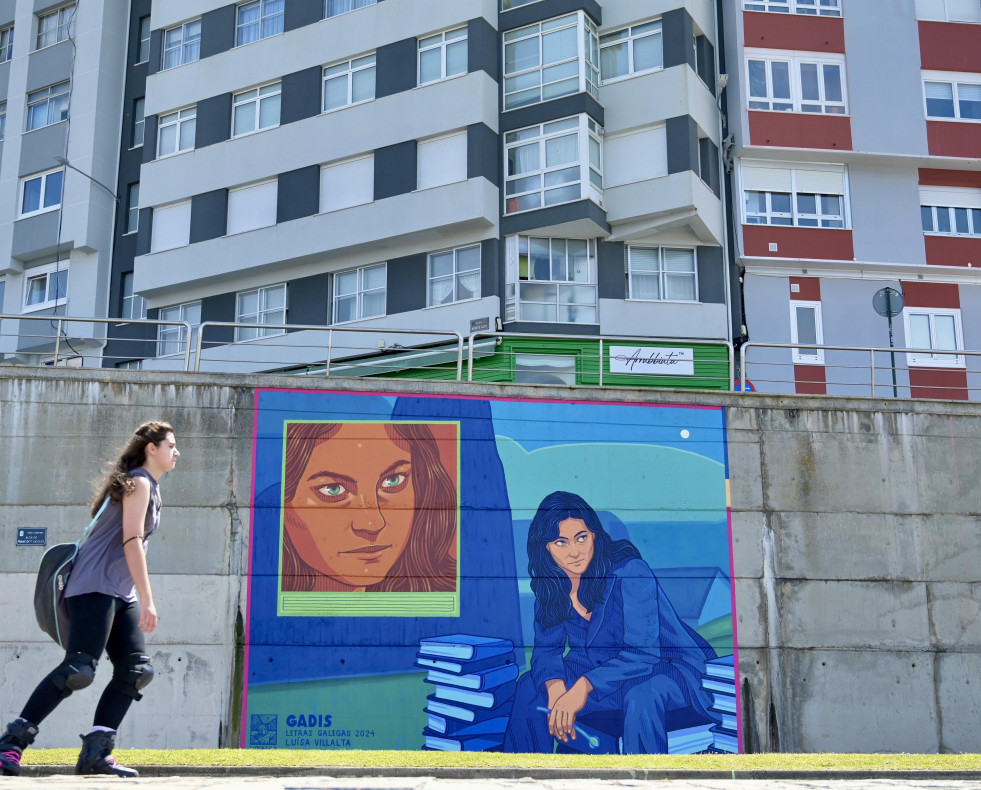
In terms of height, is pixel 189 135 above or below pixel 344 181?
above

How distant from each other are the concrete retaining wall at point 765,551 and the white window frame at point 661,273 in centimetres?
1145

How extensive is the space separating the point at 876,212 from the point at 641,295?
684 centimetres

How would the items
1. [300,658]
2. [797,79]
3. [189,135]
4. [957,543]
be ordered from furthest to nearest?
1. [189,135]
2. [797,79]
3. [957,543]
4. [300,658]

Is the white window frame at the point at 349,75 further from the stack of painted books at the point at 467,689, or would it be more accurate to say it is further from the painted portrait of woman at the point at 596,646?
the stack of painted books at the point at 467,689

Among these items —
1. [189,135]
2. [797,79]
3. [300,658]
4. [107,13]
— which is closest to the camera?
[300,658]

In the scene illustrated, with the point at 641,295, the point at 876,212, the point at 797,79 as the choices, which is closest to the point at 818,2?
the point at 797,79

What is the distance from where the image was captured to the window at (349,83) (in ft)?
94.5

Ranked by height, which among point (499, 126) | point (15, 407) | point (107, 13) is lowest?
point (15, 407)

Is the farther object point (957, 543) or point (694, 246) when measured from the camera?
point (694, 246)

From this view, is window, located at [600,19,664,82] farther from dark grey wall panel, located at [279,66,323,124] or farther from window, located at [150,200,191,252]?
window, located at [150,200,191,252]

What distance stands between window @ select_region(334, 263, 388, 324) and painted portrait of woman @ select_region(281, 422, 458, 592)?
43.2 feet

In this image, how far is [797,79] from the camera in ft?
94.9

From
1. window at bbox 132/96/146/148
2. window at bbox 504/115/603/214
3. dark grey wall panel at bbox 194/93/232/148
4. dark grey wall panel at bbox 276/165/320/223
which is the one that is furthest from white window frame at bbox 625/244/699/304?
window at bbox 132/96/146/148

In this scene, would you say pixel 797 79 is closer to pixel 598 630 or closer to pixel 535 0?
pixel 535 0
